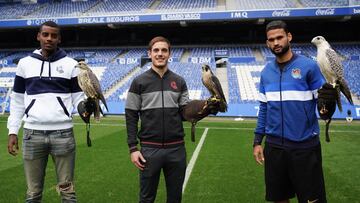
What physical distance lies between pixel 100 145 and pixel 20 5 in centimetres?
2827

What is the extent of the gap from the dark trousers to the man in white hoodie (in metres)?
0.73

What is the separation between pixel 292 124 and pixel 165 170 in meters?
1.17

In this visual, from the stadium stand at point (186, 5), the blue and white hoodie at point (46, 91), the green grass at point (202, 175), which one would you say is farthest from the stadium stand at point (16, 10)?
the blue and white hoodie at point (46, 91)

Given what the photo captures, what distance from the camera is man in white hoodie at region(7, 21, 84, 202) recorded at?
10.6ft

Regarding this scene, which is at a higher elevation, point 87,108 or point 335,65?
point 335,65

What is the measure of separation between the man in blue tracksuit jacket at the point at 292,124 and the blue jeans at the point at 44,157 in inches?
72.2

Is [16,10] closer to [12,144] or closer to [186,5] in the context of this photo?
[186,5]

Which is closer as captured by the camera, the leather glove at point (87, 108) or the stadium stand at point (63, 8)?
the leather glove at point (87, 108)

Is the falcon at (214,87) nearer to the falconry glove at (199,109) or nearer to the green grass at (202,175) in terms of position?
the falconry glove at (199,109)

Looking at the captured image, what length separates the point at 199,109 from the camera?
9.81 feet

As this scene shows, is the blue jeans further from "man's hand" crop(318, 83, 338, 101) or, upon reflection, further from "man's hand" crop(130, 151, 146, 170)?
"man's hand" crop(318, 83, 338, 101)

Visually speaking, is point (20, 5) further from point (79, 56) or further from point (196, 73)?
point (196, 73)

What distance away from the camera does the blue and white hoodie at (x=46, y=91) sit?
323 centimetres

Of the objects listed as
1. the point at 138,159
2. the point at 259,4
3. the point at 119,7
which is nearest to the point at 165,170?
the point at 138,159
